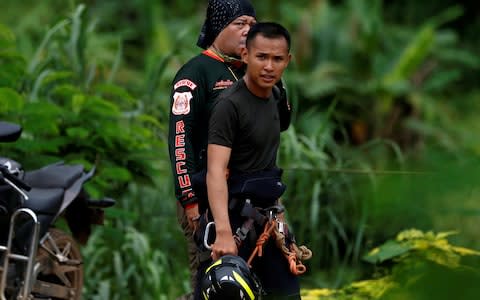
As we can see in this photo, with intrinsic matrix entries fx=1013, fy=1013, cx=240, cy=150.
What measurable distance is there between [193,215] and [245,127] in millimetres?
458

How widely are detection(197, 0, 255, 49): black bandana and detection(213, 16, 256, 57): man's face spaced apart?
0.02 metres

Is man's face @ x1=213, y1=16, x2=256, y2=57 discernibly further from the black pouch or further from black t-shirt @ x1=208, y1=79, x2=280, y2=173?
the black pouch

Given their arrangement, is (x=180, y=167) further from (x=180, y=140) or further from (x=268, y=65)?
(x=268, y=65)

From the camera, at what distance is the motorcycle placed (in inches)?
186

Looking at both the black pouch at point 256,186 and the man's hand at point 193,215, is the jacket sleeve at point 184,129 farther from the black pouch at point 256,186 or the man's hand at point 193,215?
the black pouch at point 256,186

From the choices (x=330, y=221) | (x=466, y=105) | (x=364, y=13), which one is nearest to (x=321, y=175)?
(x=330, y=221)

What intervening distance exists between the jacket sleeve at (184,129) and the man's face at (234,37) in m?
0.20

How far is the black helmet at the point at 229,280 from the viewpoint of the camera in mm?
3490

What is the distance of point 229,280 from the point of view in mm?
3480

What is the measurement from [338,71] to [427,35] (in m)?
1.31

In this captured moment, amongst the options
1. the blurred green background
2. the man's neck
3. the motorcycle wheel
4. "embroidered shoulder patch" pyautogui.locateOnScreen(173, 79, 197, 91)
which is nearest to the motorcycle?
the motorcycle wheel

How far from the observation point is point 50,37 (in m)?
7.04

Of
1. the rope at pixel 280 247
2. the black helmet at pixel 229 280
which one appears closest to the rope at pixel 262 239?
the rope at pixel 280 247

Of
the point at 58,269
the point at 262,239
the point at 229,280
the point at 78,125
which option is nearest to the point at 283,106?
the point at 262,239
